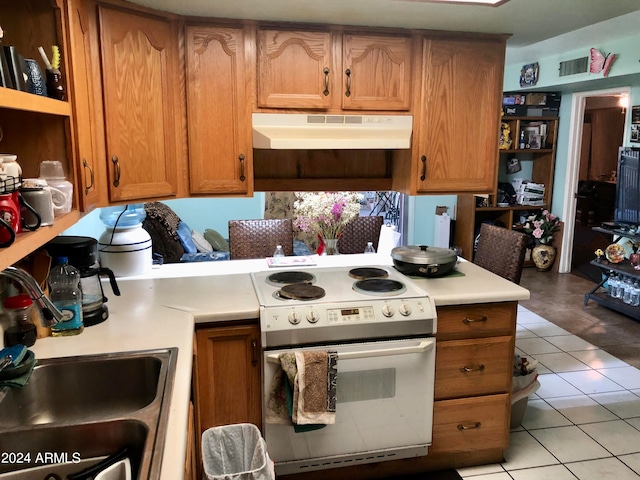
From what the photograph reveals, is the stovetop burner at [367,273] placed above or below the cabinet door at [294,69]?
below

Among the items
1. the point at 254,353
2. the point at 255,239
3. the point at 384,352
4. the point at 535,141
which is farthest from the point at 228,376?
the point at 535,141

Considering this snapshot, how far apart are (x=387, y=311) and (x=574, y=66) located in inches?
161

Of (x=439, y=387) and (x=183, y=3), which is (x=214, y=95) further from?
(x=439, y=387)

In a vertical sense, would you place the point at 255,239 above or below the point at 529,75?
below

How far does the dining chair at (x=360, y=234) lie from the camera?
390 centimetres

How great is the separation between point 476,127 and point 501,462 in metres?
1.66

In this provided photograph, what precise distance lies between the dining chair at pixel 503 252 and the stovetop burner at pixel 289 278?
3.56 ft

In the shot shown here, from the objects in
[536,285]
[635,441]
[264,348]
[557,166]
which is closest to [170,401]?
[264,348]

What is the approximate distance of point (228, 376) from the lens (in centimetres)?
211

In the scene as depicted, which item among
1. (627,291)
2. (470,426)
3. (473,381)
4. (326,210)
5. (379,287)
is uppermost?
(326,210)

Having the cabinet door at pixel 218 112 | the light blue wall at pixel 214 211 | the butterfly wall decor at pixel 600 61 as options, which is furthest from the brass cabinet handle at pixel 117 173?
the butterfly wall decor at pixel 600 61

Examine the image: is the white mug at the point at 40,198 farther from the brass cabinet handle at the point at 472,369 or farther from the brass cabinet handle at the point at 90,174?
the brass cabinet handle at the point at 472,369

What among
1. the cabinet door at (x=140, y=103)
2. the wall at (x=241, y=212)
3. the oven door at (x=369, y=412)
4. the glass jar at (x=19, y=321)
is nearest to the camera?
the glass jar at (x=19, y=321)

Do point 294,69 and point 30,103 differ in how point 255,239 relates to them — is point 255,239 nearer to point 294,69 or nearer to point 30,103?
point 294,69
